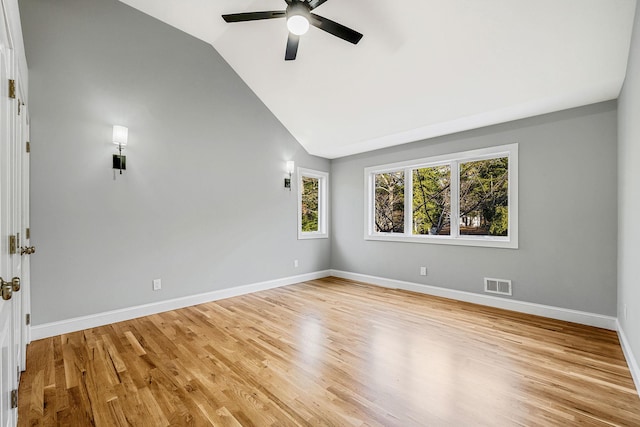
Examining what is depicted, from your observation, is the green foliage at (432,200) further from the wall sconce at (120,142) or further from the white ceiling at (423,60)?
the wall sconce at (120,142)

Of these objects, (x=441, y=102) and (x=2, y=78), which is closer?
(x=2, y=78)

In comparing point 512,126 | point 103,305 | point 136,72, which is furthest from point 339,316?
point 136,72

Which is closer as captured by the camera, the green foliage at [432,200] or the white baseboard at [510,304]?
the white baseboard at [510,304]

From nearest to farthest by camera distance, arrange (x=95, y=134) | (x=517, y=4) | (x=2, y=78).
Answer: (x=2, y=78), (x=517, y=4), (x=95, y=134)

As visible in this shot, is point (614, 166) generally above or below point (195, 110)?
below

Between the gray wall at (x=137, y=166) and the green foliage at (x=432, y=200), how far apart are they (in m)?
2.37

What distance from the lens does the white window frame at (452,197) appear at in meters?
3.75

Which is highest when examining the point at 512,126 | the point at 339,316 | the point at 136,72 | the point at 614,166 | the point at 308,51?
the point at 308,51

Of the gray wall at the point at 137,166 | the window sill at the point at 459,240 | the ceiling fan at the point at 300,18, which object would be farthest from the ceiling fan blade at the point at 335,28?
the window sill at the point at 459,240

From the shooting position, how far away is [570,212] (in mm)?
3354

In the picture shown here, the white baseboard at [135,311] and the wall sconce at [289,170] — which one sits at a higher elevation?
the wall sconce at [289,170]

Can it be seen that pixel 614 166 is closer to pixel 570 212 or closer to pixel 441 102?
pixel 570 212

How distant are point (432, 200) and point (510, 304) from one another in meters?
1.77

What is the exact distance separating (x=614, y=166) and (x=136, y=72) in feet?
17.9
